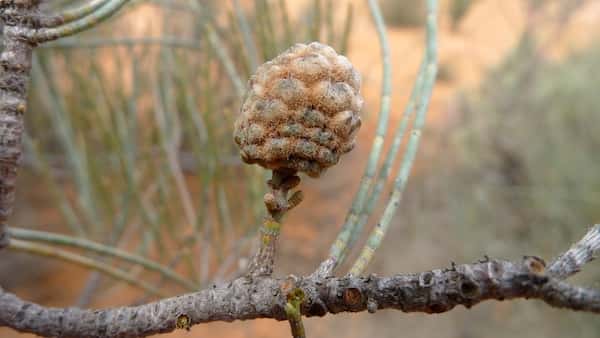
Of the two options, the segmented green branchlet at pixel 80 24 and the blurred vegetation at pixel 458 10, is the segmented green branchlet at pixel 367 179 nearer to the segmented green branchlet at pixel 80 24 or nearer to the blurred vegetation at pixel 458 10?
the segmented green branchlet at pixel 80 24

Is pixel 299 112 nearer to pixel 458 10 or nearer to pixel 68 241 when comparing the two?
pixel 68 241

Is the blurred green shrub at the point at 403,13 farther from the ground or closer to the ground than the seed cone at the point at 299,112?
farther from the ground

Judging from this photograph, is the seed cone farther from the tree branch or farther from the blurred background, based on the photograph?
the blurred background

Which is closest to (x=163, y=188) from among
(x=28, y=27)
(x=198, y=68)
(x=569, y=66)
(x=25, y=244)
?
(x=198, y=68)

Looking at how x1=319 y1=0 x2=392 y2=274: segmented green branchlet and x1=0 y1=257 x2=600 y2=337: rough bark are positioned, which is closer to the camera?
x1=0 y1=257 x2=600 y2=337: rough bark

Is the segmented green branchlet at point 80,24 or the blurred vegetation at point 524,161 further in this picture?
the blurred vegetation at point 524,161

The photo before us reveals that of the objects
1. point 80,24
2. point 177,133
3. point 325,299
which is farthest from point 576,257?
point 177,133

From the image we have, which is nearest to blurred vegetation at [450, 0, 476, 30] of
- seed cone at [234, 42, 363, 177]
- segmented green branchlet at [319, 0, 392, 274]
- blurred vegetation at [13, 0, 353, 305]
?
blurred vegetation at [13, 0, 353, 305]

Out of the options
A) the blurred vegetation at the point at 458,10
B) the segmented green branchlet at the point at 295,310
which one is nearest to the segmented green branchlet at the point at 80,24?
the segmented green branchlet at the point at 295,310
